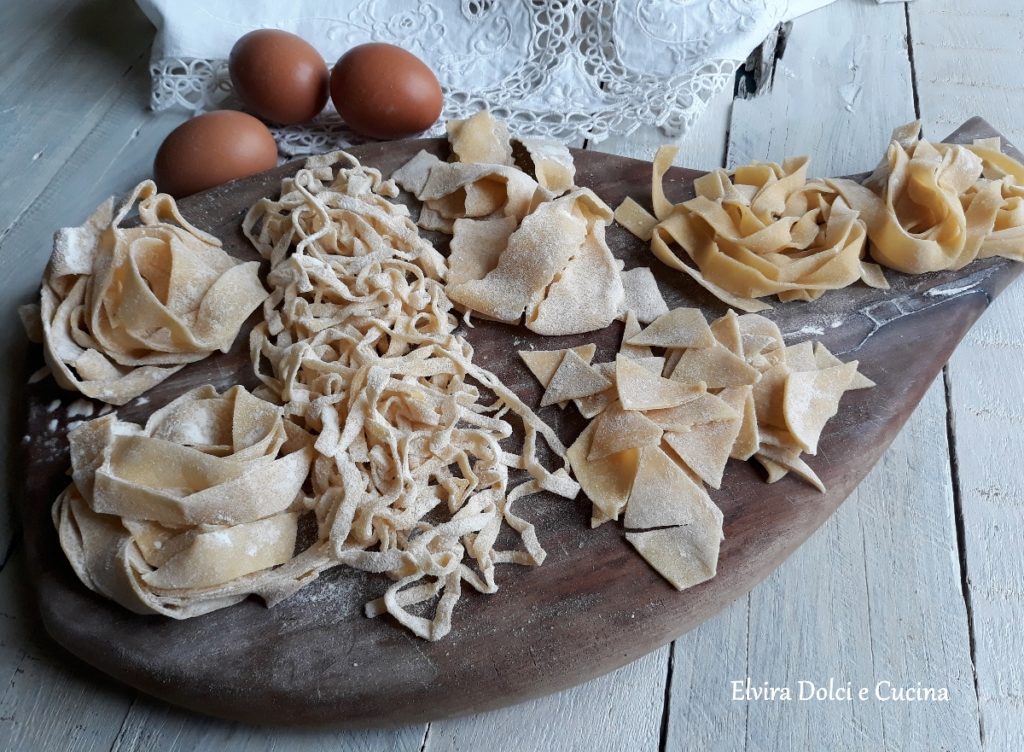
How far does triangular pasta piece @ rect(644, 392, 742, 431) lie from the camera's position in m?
1.34

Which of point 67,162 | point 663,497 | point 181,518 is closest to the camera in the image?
point 181,518

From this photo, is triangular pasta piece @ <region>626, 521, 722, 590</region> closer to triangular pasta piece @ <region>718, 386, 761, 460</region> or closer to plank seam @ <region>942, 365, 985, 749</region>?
triangular pasta piece @ <region>718, 386, 761, 460</region>

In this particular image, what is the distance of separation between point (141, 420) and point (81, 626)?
1.13ft

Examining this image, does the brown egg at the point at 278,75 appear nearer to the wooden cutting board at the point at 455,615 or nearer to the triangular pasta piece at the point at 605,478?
the wooden cutting board at the point at 455,615

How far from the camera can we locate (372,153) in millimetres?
1785

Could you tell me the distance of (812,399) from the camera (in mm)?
1386

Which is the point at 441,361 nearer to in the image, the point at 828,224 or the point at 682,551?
the point at 682,551

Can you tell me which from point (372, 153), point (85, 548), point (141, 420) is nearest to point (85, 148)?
point (372, 153)

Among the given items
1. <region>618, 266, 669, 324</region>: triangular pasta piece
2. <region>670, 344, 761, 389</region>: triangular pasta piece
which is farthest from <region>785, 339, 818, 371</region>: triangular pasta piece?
<region>618, 266, 669, 324</region>: triangular pasta piece

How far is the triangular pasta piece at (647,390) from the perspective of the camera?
1.35 metres

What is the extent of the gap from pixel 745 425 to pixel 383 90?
1.09 meters

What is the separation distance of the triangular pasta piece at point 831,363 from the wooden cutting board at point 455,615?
0.9 inches

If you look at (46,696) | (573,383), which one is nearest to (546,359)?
(573,383)

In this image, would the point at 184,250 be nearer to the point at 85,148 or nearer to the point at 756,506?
the point at 85,148
